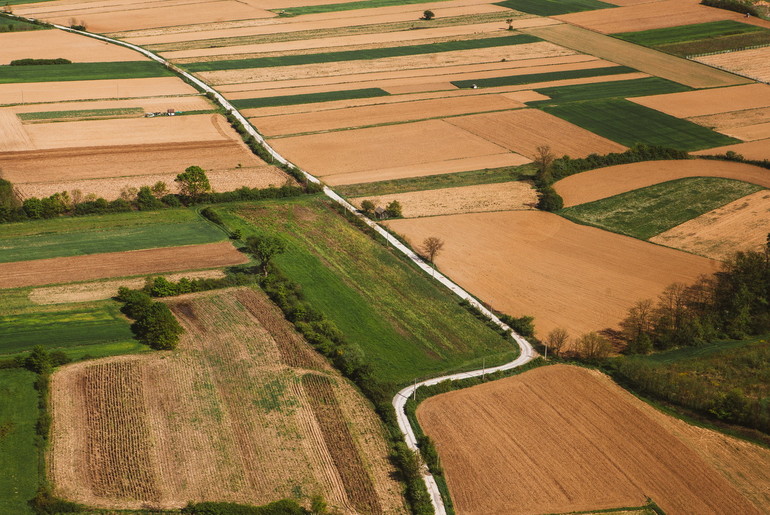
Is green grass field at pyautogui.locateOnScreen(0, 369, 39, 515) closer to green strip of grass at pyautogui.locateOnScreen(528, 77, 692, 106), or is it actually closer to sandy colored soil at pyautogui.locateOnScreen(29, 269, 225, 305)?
sandy colored soil at pyautogui.locateOnScreen(29, 269, 225, 305)

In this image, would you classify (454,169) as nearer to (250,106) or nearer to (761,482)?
(250,106)

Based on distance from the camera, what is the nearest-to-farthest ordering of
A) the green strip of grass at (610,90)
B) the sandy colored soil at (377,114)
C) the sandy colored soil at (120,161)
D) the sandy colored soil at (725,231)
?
the sandy colored soil at (725,231), the sandy colored soil at (120,161), the sandy colored soil at (377,114), the green strip of grass at (610,90)

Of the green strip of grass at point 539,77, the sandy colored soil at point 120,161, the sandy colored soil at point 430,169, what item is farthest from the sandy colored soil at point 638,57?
the sandy colored soil at point 120,161

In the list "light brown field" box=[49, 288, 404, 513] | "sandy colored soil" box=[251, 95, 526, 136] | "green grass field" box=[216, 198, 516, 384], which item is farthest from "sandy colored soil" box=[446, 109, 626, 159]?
"light brown field" box=[49, 288, 404, 513]

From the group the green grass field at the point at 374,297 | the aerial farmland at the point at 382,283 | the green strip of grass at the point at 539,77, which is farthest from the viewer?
the green strip of grass at the point at 539,77

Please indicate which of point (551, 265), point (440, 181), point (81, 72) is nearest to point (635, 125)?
point (440, 181)

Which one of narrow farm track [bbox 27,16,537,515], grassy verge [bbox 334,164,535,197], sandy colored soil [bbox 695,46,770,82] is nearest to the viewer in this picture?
narrow farm track [bbox 27,16,537,515]

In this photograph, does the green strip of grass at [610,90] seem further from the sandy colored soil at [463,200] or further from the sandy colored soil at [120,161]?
the sandy colored soil at [120,161]
